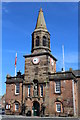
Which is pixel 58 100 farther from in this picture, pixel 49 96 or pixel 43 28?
pixel 43 28

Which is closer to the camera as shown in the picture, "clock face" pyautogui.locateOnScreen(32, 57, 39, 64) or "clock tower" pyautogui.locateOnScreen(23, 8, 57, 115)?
"clock tower" pyautogui.locateOnScreen(23, 8, 57, 115)

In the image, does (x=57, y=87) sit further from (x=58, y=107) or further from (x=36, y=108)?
(x=36, y=108)

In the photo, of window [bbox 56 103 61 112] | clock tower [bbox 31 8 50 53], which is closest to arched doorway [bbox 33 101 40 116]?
window [bbox 56 103 61 112]

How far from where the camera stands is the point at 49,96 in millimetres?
30953

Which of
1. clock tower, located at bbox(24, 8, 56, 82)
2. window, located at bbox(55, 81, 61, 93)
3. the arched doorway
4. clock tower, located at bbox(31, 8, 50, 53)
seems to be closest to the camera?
window, located at bbox(55, 81, 61, 93)

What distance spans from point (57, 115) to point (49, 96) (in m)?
3.41

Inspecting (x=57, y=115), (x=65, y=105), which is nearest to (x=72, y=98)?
(x=65, y=105)

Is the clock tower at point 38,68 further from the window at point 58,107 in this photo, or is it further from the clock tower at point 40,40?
the window at point 58,107

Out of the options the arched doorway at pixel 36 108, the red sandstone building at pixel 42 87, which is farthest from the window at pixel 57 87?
the arched doorway at pixel 36 108

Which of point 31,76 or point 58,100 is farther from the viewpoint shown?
point 31,76

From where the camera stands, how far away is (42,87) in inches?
1251

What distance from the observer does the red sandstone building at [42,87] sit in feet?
98.3

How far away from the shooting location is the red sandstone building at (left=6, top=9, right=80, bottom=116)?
2997cm

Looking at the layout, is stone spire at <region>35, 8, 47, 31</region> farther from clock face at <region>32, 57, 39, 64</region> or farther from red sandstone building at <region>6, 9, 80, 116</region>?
clock face at <region>32, 57, 39, 64</region>
